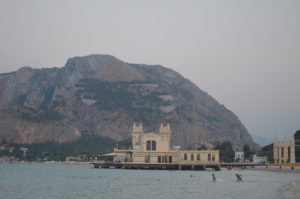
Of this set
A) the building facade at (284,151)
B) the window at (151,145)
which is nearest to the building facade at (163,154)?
the window at (151,145)

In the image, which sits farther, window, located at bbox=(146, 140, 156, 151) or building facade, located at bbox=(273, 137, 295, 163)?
building facade, located at bbox=(273, 137, 295, 163)

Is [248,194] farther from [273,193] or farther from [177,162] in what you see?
[177,162]

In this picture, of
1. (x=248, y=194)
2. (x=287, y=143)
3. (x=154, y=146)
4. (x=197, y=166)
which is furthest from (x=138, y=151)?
(x=248, y=194)

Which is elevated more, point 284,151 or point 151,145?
point 151,145

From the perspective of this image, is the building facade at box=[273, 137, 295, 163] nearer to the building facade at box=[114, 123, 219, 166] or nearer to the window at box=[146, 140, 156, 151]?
the building facade at box=[114, 123, 219, 166]

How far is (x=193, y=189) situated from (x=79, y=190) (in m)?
15.4

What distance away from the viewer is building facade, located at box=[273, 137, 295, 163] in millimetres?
158625

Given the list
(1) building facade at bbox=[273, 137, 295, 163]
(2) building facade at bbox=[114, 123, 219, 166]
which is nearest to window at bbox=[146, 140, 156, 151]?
(2) building facade at bbox=[114, 123, 219, 166]

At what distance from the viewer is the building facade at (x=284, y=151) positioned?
158625mm

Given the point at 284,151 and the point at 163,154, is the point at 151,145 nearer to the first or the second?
the point at 163,154

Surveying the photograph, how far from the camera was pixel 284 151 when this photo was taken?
6373 inches

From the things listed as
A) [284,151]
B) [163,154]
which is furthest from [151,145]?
[284,151]

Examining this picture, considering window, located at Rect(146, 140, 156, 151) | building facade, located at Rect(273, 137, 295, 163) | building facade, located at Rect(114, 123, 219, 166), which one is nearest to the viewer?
building facade, located at Rect(114, 123, 219, 166)

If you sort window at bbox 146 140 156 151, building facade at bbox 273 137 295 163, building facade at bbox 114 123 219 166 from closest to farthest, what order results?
building facade at bbox 114 123 219 166, window at bbox 146 140 156 151, building facade at bbox 273 137 295 163
